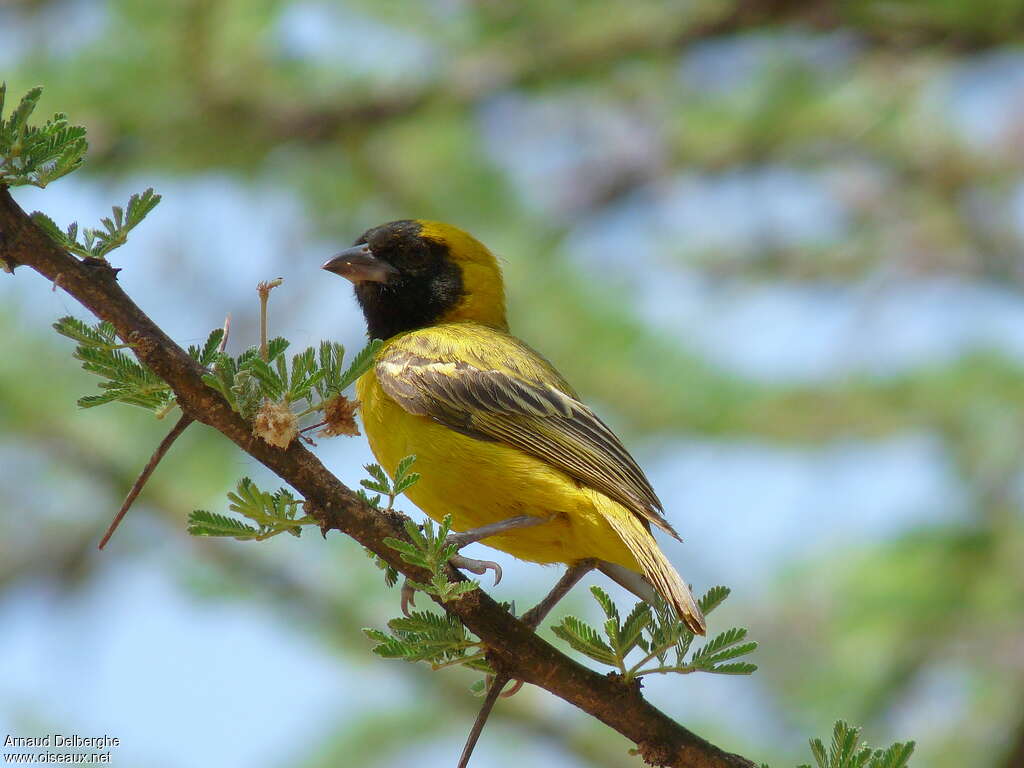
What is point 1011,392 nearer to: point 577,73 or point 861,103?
point 861,103

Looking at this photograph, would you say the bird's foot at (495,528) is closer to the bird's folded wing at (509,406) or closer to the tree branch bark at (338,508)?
the bird's folded wing at (509,406)

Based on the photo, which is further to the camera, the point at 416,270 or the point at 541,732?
the point at 541,732

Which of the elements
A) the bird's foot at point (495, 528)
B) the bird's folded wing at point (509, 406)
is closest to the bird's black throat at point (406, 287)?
the bird's folded wing at point (509, 406)

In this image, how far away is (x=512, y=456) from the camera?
121 inches

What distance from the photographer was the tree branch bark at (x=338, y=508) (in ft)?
6.09

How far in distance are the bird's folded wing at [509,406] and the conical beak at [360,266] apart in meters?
0.48

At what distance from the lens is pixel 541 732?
4.80m

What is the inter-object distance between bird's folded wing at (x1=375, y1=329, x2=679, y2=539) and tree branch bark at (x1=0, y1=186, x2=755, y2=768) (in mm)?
860

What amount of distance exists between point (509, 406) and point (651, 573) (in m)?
0.79

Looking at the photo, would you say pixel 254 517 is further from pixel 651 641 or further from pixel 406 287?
pixel 406 287

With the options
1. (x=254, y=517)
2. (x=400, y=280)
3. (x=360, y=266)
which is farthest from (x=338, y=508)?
(x=400, y=280)

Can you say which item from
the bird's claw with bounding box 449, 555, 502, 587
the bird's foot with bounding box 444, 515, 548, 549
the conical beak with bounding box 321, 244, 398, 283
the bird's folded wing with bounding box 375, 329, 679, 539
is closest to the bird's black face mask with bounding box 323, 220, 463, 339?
the conical beak with bounding box 321, 244, 398, 283

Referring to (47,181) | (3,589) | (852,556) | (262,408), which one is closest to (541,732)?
(852,556)

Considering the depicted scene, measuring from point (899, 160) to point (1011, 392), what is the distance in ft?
4.90
